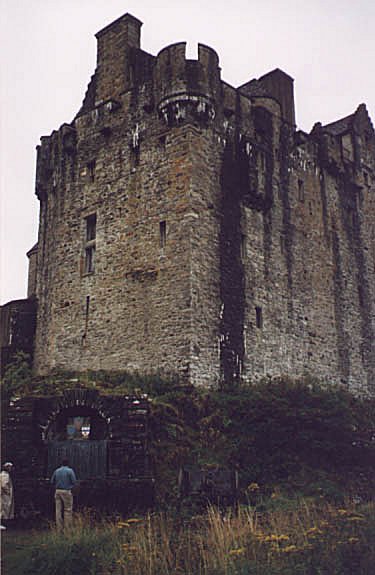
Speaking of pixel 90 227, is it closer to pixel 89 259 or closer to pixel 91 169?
pixel 89 259

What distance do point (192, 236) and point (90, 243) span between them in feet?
15.4

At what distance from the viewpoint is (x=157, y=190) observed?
22688mm

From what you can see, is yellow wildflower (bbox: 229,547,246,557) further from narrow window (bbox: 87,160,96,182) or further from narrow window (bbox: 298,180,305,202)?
narrow window (bbox: 298,180,305,202)

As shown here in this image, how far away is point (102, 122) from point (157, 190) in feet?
13.3

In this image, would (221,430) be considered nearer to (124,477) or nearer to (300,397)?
(300,397)

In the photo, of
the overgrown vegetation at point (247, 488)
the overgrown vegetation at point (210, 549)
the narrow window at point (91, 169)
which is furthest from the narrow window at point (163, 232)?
the overgrown vegetation at point (210, 549)

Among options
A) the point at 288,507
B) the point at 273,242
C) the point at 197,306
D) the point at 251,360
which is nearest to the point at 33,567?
the point at 288,507

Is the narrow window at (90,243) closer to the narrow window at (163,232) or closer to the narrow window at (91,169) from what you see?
the narrow window at (91,169)

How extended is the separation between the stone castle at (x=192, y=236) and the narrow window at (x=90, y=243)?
6 centimetres

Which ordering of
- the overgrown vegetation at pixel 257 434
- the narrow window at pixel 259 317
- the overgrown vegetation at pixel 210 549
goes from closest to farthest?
the overgrown vegetation at pixel 210 549 → the overgrown vegetation at pixel 257 434 → the narrow window at pixel 259 317

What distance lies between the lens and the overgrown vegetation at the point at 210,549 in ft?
33.4

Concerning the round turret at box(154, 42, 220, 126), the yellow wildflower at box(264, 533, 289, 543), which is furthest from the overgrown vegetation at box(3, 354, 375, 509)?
the round turret at box(154, 42, 220, 126)

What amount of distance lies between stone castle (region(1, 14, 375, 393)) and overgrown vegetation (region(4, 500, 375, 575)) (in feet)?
27.2

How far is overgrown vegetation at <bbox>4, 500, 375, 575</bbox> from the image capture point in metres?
10.2
